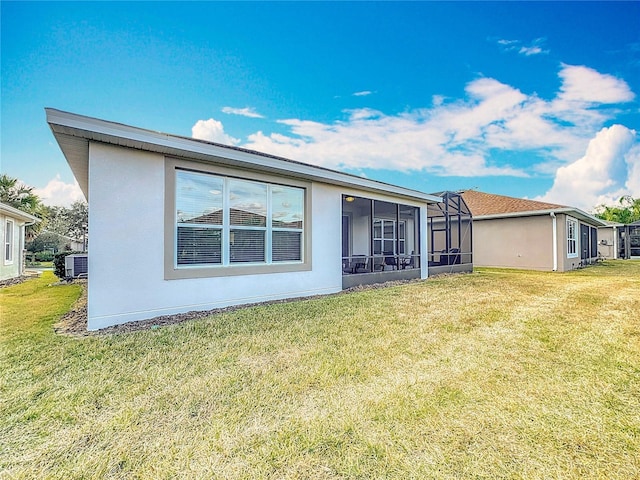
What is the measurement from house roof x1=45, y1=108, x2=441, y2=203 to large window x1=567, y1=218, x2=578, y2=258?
49.9 ft

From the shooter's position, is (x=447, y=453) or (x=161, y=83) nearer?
(x=447, y=453)

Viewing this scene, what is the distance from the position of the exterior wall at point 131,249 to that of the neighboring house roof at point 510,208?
15908mm

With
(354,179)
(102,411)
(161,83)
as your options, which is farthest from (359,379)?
(161,83)

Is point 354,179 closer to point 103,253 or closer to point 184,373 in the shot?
point 103,253

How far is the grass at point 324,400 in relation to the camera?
208cm

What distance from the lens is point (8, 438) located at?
232 centimetres

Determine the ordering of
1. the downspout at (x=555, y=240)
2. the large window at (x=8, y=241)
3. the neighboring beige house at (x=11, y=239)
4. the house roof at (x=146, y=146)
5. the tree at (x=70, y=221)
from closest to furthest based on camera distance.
Result: the house roof at (x=146, y=146)
the neighboring beige house at (x=11, y=239)
the large window at (x=8, y=241)
the downspout at (x=555, y=240)
the tree at (x=70, y=221)

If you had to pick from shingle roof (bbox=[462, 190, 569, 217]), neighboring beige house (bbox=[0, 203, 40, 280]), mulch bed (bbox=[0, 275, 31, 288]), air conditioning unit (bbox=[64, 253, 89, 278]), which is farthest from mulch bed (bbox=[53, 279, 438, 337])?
shingle roof (bbox=[462, 190, 569, 217])

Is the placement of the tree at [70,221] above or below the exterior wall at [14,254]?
above

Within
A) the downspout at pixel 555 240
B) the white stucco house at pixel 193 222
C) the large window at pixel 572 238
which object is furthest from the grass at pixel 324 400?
the large window at pixel 572 238

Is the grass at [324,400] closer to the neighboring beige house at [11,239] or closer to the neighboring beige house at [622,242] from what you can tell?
the neighboring beige house at [11,239]

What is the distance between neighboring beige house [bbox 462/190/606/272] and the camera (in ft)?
50.8

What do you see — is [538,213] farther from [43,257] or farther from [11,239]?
[43,257]

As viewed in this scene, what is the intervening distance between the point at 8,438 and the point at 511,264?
63.9ft
